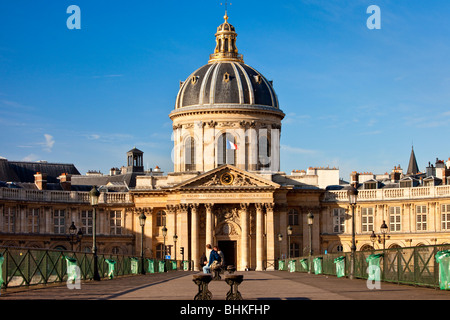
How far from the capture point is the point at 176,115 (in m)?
101

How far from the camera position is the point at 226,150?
99.9m

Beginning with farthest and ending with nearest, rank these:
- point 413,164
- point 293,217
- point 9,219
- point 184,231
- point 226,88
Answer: point 413,164 < point 226,88 < point 293,217 < point 184,231 < point 9,219

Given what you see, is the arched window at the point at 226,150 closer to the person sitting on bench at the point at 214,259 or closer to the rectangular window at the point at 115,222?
the rectangular window at the point at 115,222

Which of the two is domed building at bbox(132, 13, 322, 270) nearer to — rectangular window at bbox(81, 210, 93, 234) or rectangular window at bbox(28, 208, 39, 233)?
rectangular window at bbox(81, 210, 93, 234)

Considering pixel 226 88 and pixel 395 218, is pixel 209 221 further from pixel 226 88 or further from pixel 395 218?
pixel 395 218

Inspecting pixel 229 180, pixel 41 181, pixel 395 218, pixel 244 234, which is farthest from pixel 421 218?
pixel 41 181

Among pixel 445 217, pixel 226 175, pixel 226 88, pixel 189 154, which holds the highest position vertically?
pixel 226 88

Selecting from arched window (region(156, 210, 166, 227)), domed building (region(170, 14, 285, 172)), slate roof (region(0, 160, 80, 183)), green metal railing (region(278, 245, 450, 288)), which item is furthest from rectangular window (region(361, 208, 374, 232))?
green metal railing (region(278, 245, 450, 288))

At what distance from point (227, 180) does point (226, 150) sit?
8826 millimetres
